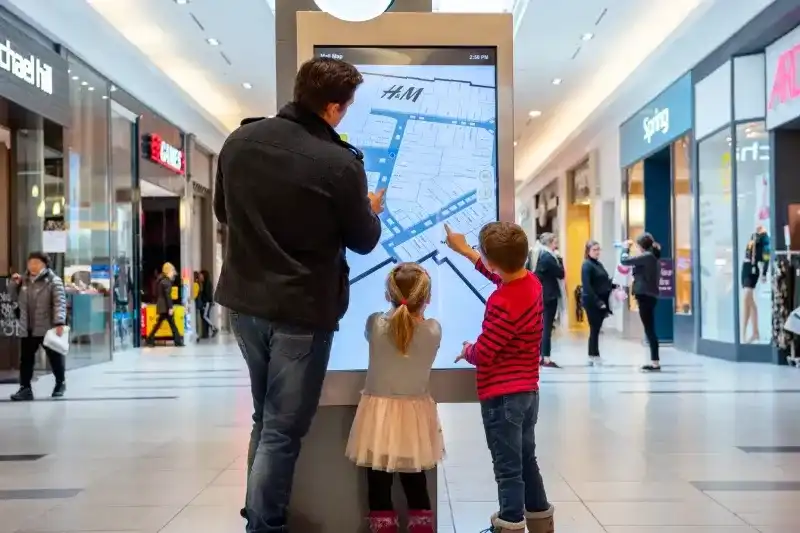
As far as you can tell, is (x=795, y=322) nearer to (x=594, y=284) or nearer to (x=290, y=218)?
(x=594, y=284)

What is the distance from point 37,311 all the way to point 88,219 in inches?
193

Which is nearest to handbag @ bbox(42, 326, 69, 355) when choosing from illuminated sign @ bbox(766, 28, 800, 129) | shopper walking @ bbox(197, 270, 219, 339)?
illuminated sign @ bbox(766, 28, 800, 129)

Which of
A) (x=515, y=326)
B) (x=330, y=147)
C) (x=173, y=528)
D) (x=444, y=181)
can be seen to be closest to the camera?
(x=330, y=147)

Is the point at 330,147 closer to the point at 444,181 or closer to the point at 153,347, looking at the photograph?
the point at 444,181

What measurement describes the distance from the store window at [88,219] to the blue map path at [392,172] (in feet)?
30.0

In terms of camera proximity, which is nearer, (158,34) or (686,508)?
(686,508)

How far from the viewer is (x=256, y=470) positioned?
242 centimetres

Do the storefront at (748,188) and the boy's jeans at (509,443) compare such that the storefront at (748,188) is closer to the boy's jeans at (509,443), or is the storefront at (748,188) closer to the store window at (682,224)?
the store window at (682,224)

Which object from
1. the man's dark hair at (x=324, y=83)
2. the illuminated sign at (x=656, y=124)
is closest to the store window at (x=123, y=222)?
the illuminated sign at (x=656, y=124)

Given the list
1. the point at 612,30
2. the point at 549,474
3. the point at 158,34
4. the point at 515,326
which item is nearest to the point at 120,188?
the point at 158,34

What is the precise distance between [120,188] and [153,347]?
2763mm

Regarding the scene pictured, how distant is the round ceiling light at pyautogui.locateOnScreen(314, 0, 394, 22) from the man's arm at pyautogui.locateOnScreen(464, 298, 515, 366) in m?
1.01

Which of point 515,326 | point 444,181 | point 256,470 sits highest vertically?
point 444,181

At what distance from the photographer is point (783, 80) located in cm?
979
